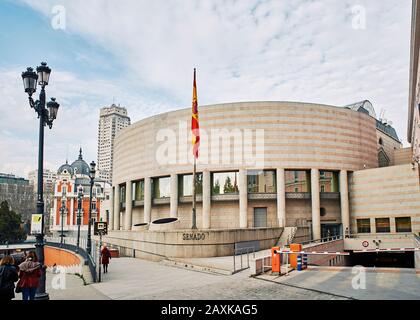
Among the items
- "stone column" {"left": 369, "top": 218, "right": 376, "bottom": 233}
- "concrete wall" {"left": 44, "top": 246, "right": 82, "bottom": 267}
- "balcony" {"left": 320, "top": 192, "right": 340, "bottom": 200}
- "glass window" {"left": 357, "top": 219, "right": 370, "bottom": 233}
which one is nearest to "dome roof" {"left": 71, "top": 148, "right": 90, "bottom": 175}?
"concrete wall" {"left": 44, "top": 246, "right": 82, "bottom": 267}

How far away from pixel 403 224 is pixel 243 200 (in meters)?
18.1

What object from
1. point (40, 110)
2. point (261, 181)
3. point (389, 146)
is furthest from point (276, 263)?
point (389, 146)

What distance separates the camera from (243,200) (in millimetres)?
42031

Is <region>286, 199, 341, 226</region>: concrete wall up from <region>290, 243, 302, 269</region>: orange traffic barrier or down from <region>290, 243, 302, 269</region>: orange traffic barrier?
up

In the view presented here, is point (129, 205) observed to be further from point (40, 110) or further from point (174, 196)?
point (40, 110)

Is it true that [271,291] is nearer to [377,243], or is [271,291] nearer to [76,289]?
[76,289]

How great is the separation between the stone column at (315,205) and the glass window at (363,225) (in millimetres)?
5795

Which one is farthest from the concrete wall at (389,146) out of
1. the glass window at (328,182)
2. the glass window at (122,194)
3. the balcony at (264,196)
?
the glass window at (122,194)

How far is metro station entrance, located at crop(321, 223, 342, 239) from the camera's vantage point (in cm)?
4522

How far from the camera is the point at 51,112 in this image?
43.2 feet

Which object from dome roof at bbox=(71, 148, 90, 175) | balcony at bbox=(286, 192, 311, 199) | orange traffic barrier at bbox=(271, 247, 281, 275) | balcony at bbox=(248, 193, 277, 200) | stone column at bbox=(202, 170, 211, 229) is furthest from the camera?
dome roof at bbox=(71, 148, 90, 175)

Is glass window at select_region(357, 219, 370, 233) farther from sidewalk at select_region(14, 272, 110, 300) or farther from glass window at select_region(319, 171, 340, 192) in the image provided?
sidewalk at select_region(14, 272, 110, 300)

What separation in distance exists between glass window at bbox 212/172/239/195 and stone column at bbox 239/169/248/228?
56.2 inches

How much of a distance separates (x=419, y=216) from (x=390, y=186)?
170 inches
